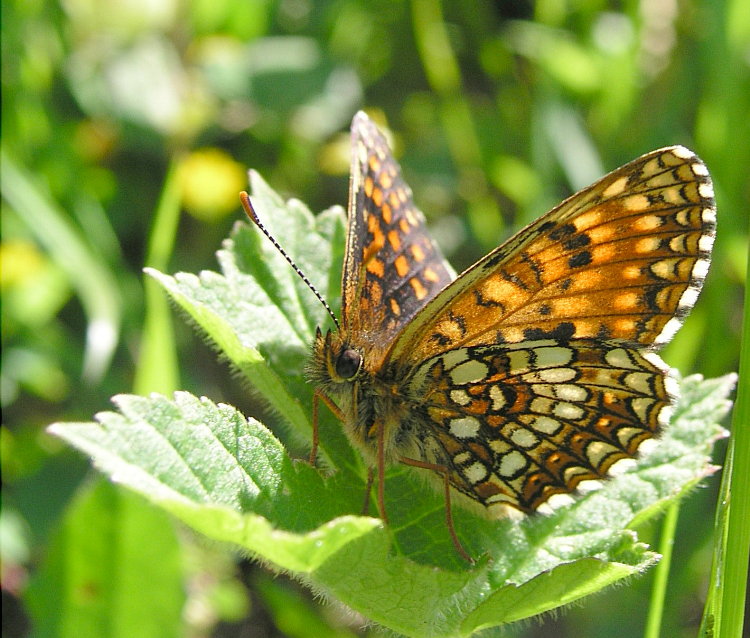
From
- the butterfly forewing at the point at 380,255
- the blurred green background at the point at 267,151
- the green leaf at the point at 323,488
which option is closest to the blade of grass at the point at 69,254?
the blurred green background at the point at 267,151

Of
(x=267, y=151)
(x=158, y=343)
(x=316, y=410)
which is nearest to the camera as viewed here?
(x=316, y=410)

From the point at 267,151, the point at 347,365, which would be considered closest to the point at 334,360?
the point at 347,365

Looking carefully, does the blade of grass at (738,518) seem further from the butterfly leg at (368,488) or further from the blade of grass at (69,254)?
the blade of grass at (69,254)

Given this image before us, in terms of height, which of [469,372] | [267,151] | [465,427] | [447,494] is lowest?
[447,494]

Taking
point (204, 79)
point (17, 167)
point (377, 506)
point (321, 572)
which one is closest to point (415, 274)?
point (377, 506)

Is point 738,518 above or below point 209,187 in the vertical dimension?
below

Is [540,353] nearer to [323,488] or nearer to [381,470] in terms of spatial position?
[381,470]

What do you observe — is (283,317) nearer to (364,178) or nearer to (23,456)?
(364,178)
